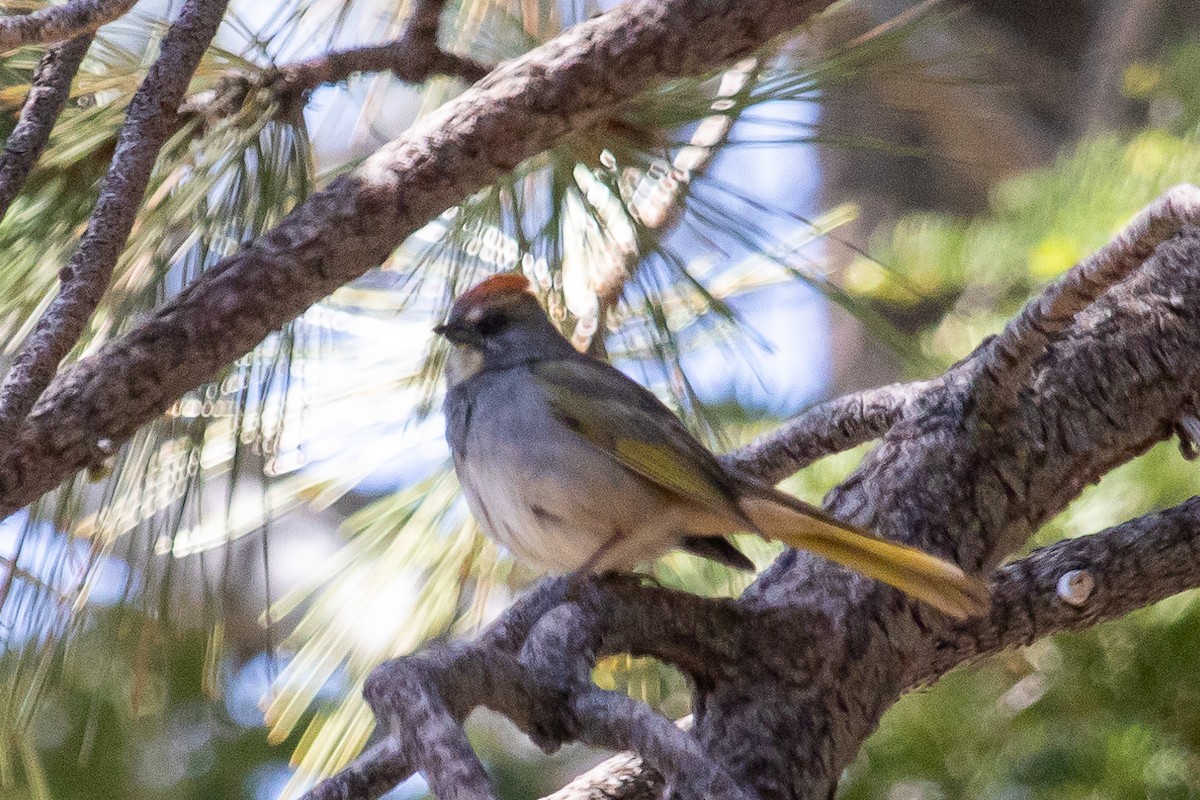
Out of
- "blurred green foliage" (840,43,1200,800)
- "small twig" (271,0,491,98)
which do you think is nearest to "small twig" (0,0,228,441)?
"small twig" (271,0,491,98)

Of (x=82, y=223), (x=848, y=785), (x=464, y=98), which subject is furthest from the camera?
(x=848, y=785)

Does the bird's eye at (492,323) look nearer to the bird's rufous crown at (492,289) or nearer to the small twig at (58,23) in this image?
the bird's rufous crown at (492,289)

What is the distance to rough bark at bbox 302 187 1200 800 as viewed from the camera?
67.1 inches

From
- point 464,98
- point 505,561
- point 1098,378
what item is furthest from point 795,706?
point 505,561

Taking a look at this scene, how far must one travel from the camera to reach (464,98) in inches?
74.4

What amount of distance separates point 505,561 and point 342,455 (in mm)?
407

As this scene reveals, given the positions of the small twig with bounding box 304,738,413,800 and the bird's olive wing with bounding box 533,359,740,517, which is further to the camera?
the bird's olive wing with bounding box 533,359,740,517

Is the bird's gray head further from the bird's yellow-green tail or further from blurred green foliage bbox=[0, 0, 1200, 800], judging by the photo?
the bird's yellow-green tail

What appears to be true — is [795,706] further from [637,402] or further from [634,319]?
[634,319]

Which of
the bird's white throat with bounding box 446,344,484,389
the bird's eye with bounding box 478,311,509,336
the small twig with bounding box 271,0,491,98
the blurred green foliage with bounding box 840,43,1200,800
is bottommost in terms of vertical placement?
the blurred green foliage with bounding box 840,43,1200,800

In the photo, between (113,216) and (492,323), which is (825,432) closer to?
(492,323)

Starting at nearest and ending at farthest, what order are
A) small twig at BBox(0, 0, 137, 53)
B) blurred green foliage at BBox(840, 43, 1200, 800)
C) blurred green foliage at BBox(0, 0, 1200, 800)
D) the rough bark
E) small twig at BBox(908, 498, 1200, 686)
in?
1. small twig at BBox(0, 0, 137, 53)
2. the rough bark
3. small twig at BBox(908, 498, 1200, 686)
4. blurred green foliage at BBox(0, 0, 1200, 800)
5. blurred green foliage at BBox(840, 43, 1200, 800)

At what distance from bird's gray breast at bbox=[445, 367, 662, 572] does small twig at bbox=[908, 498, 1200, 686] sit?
545 mm

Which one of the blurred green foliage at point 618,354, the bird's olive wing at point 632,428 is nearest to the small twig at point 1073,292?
the bird's olive wing at point 632,428
